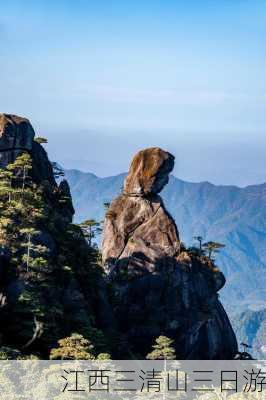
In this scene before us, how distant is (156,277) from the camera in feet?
222

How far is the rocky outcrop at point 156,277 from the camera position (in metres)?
66.2

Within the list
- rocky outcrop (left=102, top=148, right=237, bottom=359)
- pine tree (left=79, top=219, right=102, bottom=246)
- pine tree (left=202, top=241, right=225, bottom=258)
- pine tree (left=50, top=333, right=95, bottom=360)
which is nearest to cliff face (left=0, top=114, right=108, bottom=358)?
pine tree (left=50, top=333, right=95, bottom=360)

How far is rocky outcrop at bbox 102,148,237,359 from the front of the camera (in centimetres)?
6625

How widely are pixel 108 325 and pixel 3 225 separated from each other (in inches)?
649

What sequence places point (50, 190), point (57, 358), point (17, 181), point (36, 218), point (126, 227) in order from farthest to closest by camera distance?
point (126, 227) → point (50, 190) → point (17, 181) → point (36, 218) → point (57, 358)

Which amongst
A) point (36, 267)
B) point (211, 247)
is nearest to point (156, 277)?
point (211, 247)

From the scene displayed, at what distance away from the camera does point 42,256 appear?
49.3m

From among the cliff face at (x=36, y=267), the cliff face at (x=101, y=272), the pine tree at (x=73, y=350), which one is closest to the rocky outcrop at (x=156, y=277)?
the cliff face at (x=101, y=272)

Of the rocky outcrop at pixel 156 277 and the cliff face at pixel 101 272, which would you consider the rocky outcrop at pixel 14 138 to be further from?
the rocky outcrop at pixel 156 277

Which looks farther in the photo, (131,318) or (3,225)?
(131,318)

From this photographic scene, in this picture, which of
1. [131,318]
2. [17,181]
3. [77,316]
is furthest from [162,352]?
[17,181]

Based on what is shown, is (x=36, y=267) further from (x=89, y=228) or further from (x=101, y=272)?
(x=89, y=228)

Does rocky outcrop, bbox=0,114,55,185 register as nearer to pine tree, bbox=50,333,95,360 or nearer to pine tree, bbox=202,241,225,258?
pine tree, bbox=50,333,95,360

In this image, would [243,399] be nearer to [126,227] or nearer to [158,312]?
[158,312]
